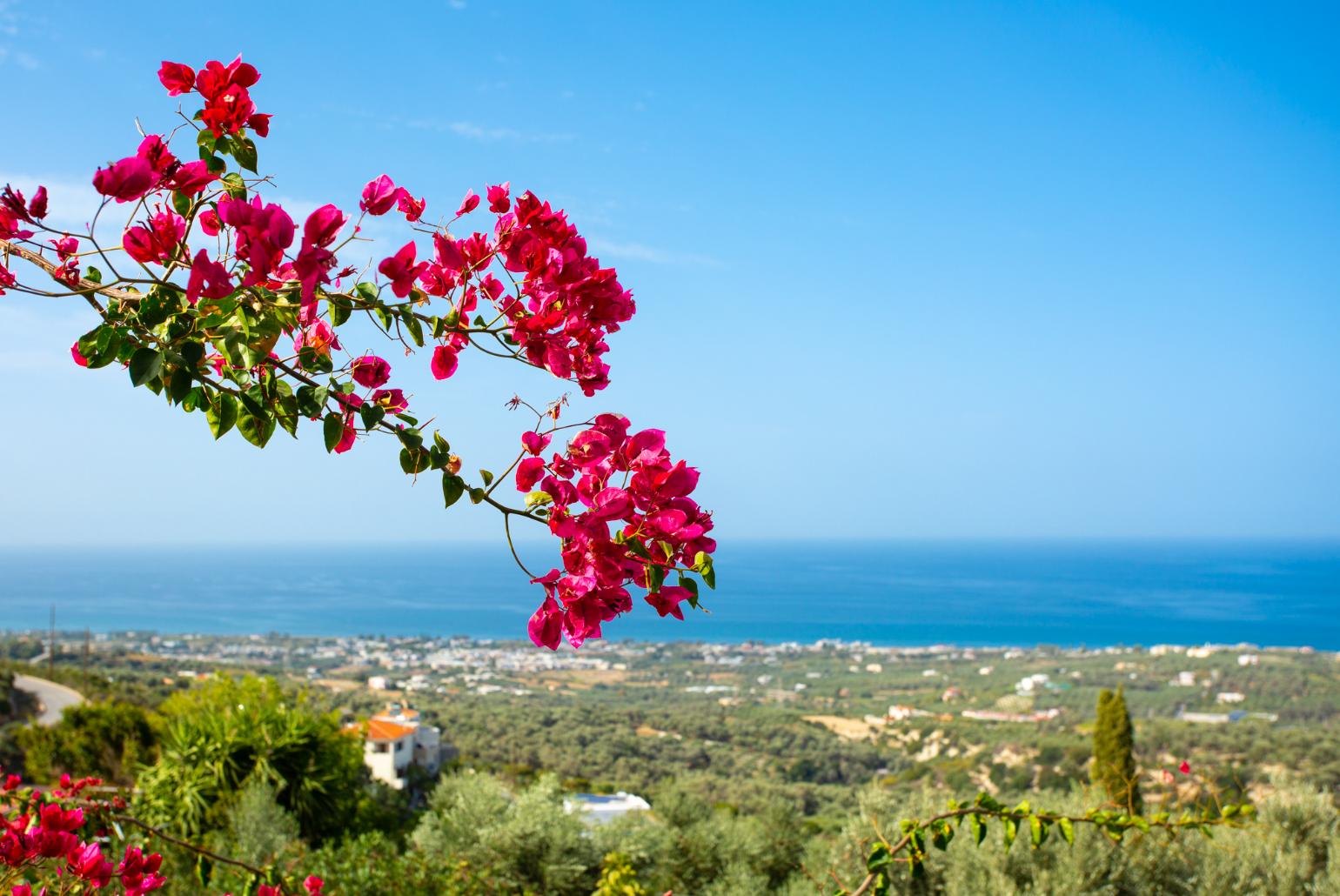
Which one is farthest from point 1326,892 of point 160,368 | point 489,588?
point 489,588

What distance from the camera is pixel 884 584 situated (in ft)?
275

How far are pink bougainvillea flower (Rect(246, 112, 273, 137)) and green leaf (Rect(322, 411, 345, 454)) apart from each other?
28cm

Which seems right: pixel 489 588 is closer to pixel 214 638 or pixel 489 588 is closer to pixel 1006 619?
pixel 214 638

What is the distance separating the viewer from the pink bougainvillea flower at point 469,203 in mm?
879

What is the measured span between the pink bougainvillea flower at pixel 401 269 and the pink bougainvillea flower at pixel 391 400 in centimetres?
10

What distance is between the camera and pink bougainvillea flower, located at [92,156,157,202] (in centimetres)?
67

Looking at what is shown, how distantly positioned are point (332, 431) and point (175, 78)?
13.5 inches

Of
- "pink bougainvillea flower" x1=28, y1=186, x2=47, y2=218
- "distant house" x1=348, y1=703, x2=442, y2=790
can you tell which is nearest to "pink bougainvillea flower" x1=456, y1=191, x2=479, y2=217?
"pink bougainvillea flower" x1=28, y1=186, x2=47, y2=218

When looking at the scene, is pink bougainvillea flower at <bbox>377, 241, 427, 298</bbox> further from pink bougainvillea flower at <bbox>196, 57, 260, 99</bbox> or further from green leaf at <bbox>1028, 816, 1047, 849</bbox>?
green leaf at <bbox>1028, 816, 1047, 849</bbox>

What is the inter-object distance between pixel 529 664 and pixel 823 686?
45.9ft

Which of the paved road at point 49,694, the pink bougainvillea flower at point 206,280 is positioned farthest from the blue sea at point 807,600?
the pink bougainvillea flower at point 206,280

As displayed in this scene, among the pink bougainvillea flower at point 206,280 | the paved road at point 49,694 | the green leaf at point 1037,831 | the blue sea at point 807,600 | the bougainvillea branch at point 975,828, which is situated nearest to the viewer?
the pink bougainvillea flower at point 206,280

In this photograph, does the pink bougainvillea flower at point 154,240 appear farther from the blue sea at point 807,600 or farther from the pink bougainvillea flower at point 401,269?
the blue sea at point 807,600

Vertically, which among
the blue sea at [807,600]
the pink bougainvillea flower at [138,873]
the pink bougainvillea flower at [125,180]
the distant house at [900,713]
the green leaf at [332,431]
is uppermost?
the pink bougainvillea flower at [125,180]
